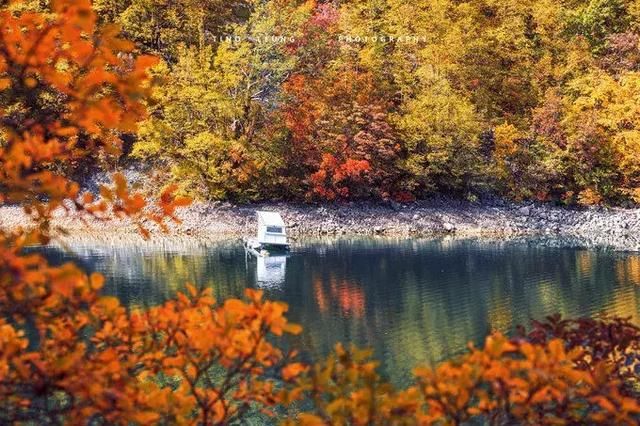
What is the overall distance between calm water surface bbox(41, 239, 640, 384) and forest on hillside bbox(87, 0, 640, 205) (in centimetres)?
629

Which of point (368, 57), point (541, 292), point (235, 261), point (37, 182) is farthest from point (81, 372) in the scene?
point (368, 57)

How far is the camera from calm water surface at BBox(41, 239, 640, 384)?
16.2 metres

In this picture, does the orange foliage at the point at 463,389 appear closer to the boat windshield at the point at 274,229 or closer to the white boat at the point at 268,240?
the white boat at the point at 268,240

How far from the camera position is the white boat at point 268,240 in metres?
27.6

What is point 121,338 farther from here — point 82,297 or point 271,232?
point 271,232

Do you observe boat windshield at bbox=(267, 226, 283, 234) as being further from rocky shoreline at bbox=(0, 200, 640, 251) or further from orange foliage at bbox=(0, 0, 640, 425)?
orange foliage at bbox=(0, 0, 640, 425)

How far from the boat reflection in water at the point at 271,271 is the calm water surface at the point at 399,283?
35mm

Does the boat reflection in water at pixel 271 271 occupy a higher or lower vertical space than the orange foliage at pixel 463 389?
lower

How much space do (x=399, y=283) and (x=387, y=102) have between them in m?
18.2

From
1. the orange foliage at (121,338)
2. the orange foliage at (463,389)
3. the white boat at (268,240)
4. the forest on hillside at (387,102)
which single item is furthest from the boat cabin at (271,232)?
the orange foliage at (463,389)

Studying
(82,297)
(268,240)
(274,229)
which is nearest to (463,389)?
(82,297)

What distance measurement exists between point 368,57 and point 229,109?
27.5ft

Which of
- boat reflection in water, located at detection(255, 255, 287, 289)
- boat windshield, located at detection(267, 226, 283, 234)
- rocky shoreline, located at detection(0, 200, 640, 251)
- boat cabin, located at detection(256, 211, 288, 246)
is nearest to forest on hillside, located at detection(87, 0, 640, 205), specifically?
rocky shoreline, located at detection(0, 200, 640, 251)

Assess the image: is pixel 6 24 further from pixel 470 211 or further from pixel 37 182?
pixel 470 211
